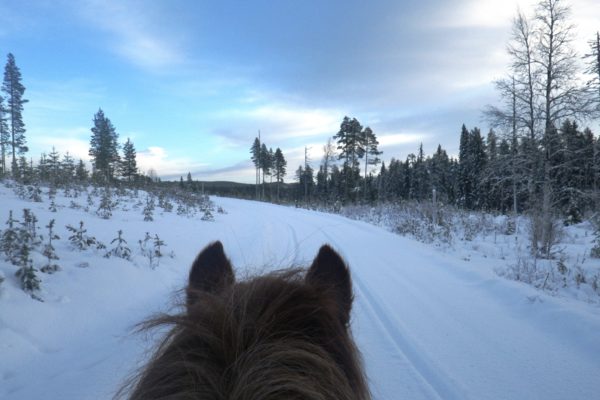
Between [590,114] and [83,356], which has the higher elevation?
[590,114]

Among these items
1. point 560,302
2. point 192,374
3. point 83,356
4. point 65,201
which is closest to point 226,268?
point 192,374

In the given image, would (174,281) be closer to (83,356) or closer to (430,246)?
(83,356)

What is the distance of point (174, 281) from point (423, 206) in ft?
36.5

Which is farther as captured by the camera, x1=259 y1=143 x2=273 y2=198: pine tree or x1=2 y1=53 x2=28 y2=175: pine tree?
x1=259 y1=143 x2=273 y2=198: pine tree

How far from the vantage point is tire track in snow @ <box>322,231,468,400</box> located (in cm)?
216

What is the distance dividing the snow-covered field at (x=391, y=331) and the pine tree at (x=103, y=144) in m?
44.1

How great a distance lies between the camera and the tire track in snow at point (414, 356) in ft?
7.09

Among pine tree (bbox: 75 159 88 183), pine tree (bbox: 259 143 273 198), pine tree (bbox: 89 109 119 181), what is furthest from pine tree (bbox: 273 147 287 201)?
pine tree (bbox: 75 159 88 183)

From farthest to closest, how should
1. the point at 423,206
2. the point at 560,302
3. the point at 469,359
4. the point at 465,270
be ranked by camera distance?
the point at 423,206 → the point at 465,270 → the point at 560,302 → the point at 469,359

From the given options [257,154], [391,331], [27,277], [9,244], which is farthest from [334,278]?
[257,154]

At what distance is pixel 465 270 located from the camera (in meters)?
5.29

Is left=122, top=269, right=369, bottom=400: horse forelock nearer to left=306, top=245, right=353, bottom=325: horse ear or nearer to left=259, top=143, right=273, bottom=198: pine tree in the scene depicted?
left=306, top=245, right=353, bottom=325: horse ear

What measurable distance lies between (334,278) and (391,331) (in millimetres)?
2322

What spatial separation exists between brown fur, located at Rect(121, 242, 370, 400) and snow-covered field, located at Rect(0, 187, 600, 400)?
639 mm
